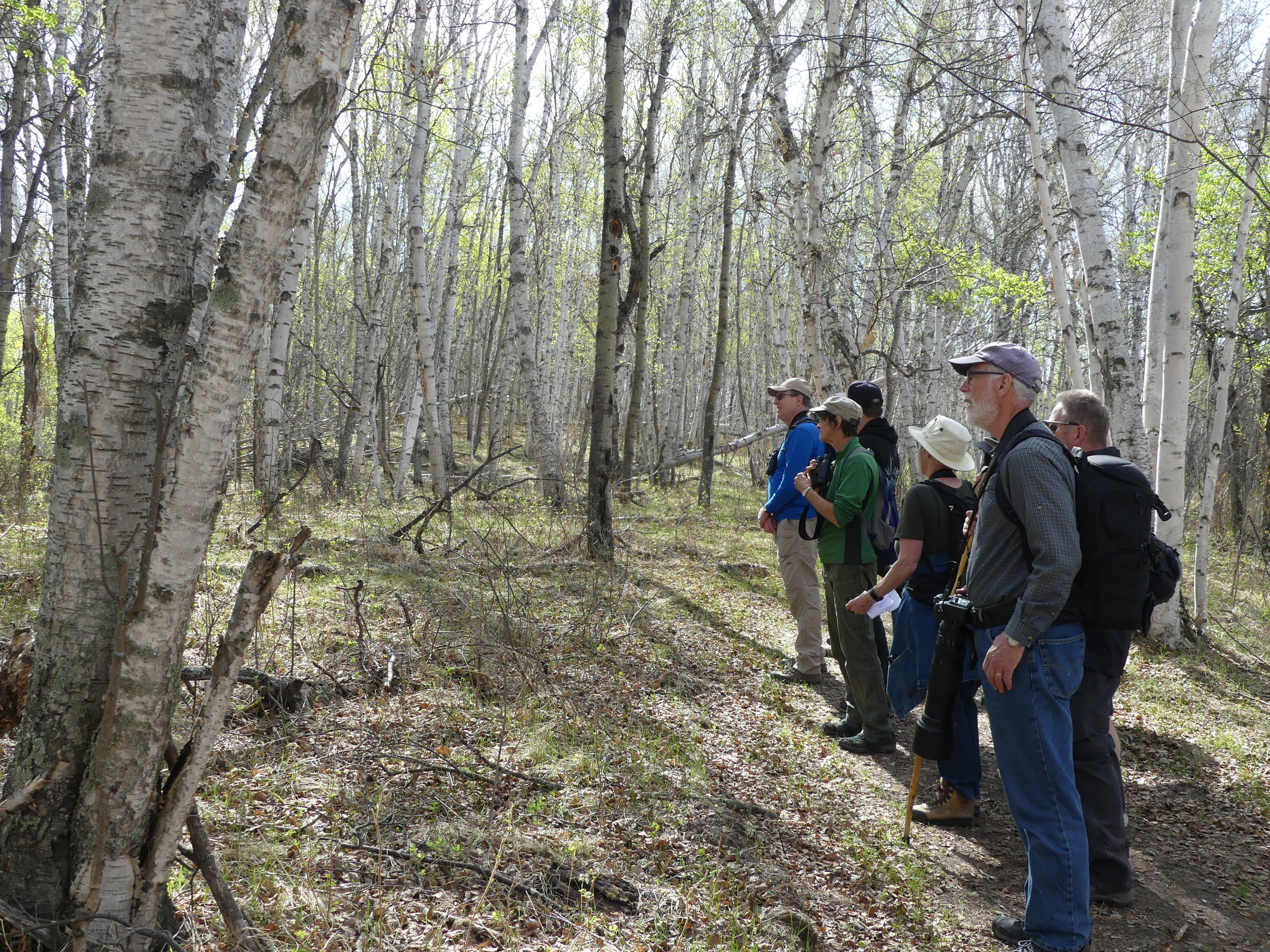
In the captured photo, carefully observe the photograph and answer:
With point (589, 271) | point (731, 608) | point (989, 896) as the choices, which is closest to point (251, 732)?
point (989, 896)

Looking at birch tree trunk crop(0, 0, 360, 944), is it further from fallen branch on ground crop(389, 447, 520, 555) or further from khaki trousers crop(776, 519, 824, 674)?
fallen branch on ground crop(389, 447, 520, 555)

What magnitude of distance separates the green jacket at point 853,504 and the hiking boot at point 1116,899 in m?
1.96

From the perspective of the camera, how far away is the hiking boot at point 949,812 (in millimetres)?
3873

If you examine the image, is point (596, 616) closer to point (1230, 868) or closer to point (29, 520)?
point (1230, 868)

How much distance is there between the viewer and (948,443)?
4.03 meters

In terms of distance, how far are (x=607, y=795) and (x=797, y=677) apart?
261 centimetres

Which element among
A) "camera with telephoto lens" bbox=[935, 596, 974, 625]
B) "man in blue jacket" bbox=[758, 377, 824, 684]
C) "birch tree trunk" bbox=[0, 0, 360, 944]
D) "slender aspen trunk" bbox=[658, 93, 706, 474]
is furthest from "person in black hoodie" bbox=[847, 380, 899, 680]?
"slender aspen trunk" bbox=[658, 93, 706, 474]

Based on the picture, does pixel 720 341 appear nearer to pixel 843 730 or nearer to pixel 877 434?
pixel 877 434

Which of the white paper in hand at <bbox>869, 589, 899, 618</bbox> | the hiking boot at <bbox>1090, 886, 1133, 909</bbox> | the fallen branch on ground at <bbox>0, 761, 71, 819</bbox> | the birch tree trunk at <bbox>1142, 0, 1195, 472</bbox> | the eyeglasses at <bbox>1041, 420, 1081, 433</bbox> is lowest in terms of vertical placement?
the hiking boot at <bbox>1090, 886, 1133, 909</bbox>

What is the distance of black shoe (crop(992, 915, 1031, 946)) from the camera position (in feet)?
9.43

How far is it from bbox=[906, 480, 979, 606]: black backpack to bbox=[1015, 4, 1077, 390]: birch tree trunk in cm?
370

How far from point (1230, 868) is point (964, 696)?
4.48ft

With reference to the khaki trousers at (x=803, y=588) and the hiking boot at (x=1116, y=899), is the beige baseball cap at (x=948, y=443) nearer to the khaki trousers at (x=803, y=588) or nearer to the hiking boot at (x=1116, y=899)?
the khaki trousers at (x=803, y=588)

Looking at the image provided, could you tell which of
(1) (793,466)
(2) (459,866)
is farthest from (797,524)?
(2) (459,866)
